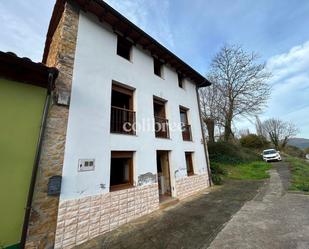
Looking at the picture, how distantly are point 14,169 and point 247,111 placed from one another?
1947 cm

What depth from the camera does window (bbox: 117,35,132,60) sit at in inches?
263

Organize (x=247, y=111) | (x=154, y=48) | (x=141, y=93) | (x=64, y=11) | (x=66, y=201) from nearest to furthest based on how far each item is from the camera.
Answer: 1. (x=66, y=201)
2. (x=64, y=11)
3. (x=141, y=93)
4. (x=154, y=48)
5. (x=247, y=111)

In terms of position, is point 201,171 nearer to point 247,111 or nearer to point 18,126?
point 18,126

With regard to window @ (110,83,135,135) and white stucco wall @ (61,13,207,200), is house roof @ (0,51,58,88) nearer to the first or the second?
white stucco wall @ (61,13,207,200)

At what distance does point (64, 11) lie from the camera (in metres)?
4.89

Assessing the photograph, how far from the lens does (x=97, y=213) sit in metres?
4.30

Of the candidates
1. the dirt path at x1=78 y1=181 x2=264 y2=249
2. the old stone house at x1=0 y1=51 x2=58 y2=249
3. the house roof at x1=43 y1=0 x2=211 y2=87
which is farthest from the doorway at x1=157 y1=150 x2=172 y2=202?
the old stone house at x1=0 y1=51 x2=58 y2=249

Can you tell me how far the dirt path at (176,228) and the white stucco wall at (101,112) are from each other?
129 centimetres

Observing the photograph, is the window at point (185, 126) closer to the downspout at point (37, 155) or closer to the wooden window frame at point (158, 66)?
the wooden window frame at point (158, 66)

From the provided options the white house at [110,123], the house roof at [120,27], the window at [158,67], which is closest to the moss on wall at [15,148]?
the white house at [110,123]

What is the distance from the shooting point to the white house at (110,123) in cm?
416

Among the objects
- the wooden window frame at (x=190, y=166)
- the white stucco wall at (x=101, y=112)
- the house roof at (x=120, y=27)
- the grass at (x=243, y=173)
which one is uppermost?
the house roof at (x=120, y=27)

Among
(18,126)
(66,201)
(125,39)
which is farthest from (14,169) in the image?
(125,39)

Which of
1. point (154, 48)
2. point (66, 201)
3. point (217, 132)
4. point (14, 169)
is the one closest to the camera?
point (14, 169)
